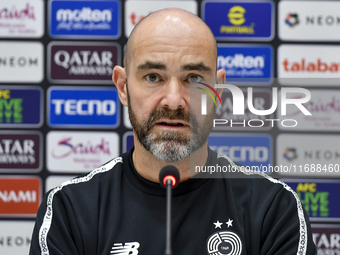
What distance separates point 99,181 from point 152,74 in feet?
1.10

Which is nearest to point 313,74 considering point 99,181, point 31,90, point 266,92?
point 266,92

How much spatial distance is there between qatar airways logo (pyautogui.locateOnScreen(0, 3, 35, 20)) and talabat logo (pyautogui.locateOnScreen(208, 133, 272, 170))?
1.06m

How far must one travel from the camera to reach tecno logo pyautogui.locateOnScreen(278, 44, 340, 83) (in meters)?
1.74

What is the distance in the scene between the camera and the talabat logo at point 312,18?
1740 millimetres

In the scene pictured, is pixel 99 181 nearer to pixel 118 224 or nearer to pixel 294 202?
pixel 118 224

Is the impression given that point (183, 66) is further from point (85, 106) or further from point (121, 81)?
point (85, 106)

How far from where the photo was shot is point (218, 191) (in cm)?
97

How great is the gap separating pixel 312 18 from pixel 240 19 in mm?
353

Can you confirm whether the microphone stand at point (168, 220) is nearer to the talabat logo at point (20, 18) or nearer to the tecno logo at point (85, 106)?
the tecno logo at point (85, 106)

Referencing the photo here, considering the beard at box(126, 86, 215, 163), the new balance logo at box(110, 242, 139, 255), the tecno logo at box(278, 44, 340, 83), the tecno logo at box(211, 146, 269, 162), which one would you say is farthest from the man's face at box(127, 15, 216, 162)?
the tecno logo at box(278, 44, 340, 83)

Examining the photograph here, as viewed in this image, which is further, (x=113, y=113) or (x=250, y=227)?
(x=113, y=113)

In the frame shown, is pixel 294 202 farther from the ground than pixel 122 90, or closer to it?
closer to it

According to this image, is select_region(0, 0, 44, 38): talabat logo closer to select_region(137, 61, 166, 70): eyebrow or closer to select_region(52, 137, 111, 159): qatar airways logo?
select_region(52, 137, 111, 159): qatar airways logo

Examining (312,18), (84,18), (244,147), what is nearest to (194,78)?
(244,147)
